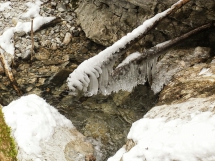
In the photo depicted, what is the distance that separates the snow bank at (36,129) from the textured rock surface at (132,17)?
3136 millimetres

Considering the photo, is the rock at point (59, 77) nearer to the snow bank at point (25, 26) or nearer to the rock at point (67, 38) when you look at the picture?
the rock at point (67, 38)

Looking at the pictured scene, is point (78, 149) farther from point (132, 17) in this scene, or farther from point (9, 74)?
point (132, 17)

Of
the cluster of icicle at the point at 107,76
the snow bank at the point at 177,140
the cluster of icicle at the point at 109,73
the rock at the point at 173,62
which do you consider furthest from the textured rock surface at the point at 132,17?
the snow bank at the point at 177,140

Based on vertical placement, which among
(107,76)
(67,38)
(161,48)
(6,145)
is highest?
(161,48)

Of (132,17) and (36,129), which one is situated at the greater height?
(132,17)

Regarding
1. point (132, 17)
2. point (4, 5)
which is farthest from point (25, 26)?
point (132, 17)

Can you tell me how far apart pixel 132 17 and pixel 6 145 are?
14.9ft

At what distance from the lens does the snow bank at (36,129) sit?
4.22 meters

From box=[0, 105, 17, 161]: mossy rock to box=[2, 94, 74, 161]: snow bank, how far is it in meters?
0.08

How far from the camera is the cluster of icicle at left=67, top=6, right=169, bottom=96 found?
523 cm

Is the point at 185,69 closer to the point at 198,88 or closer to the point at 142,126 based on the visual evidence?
the point at 198,88

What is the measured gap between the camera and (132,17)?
6863 millimetres

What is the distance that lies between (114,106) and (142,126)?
2404 millimetres

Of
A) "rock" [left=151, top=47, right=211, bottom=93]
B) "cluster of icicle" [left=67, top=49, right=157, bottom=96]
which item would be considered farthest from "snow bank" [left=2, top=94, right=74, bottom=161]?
"rock" [left=151, top=47, right=211, bottom=93]
